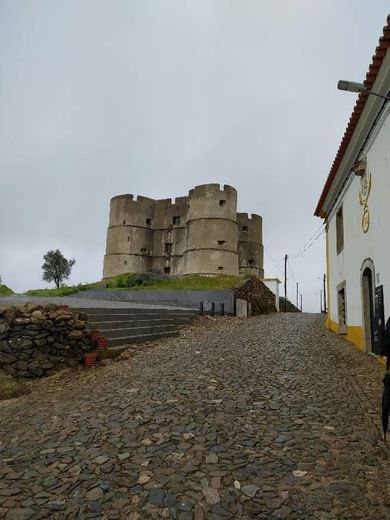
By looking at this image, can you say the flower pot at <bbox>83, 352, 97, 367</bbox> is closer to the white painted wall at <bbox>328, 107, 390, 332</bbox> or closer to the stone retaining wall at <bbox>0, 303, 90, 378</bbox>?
the stone retaining wall at <bbox>0, 303, 90, 378</bbox>

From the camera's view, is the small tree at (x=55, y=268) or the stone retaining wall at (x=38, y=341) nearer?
the stone retaining wall at (x=38, y=341)

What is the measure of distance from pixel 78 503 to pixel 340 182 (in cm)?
1110

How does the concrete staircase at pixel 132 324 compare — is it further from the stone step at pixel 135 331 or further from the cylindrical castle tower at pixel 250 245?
the cylindrical castle tower at pixel 250 245

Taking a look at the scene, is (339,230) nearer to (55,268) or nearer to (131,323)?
(131,323)

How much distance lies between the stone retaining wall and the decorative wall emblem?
7074 mm

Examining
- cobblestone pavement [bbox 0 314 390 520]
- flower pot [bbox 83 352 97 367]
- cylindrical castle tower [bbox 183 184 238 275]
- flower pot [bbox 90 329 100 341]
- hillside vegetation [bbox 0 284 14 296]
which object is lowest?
cobblestone pavement [bbox 0 314 390 520]

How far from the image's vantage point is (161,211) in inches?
1677

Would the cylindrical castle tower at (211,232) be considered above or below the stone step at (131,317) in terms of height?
above

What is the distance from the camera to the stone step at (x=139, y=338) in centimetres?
1000

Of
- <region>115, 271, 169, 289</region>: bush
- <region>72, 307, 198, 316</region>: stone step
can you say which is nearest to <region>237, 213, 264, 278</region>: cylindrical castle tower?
<region>115, 271, 169, 289</region>: bush

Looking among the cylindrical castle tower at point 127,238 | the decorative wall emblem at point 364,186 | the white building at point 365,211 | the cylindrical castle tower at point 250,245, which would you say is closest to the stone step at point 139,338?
the white building at point 365,211

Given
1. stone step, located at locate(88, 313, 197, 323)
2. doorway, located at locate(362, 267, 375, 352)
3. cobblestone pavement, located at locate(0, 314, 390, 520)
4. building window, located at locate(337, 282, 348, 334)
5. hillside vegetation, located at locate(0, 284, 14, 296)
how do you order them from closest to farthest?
1. cobblestone pavement, located at locate(0, 314, 390, 520)
2. doorway, located at locate(362, 267, 375, 352)
3. stone step, located at locate(88, 313, 197, 323)
4. building window, located at locate(337, 282, 348, 334)
5. hillside vegetation, located at locate(0, 284, 14, 296)

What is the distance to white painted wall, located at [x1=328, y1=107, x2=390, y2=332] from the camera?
7766mm

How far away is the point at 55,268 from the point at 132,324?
132 feet
